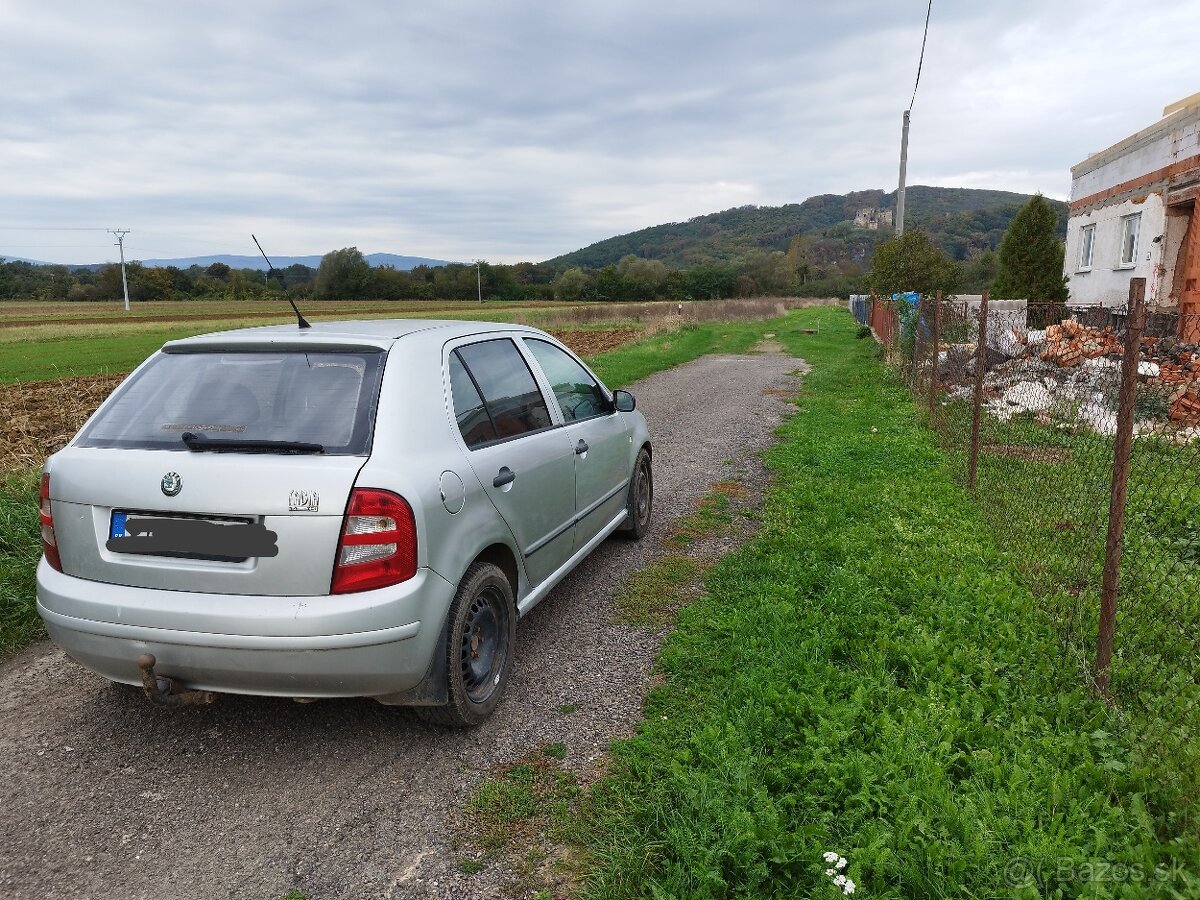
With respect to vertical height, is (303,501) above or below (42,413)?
above

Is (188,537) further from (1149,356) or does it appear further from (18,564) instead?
(1149,356)

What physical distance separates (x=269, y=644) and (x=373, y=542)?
0.50 m

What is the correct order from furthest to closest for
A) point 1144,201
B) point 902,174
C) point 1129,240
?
point 902,174 < point 1129,240 < point 1144,201

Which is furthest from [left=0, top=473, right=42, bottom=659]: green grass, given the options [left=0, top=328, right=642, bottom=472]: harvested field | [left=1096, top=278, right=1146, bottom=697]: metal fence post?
[left=1096, top=278, right=1146, bottom=697]: metal fence post

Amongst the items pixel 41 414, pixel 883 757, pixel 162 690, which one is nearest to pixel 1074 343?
pixel 883 757

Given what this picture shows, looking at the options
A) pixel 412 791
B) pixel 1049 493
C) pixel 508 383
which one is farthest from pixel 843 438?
pixel 412 791

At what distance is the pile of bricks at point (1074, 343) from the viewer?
884 centimetres

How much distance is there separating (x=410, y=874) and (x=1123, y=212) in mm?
20926

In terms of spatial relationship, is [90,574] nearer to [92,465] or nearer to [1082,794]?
[92,465]

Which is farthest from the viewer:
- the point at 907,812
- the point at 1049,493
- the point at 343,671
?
the point at 1049,493

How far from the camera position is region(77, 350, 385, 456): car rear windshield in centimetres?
291

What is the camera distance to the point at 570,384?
15.7 feet

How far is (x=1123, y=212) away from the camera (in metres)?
17.5

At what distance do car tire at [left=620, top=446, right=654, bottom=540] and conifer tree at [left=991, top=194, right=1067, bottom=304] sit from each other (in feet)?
83.7
